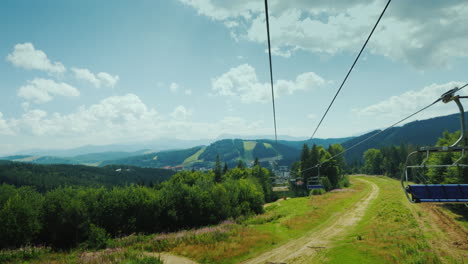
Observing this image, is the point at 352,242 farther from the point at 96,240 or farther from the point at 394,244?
the point at 96,240

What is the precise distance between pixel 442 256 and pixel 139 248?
31.0 metres

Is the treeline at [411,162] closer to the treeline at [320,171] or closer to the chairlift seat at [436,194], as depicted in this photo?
the treeline at [320,171]

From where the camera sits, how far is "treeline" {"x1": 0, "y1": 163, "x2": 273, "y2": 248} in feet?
108

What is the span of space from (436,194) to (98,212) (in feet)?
141

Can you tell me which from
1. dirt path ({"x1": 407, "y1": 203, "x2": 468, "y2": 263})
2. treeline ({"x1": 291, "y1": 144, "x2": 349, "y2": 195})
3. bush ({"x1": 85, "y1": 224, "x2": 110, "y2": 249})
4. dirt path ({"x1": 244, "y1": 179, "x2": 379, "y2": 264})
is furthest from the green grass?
treeline ({"x1": 291, "y1": 144, "x2": 349, "y2": 195})

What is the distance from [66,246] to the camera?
114ft

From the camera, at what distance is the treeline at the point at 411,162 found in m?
39.0

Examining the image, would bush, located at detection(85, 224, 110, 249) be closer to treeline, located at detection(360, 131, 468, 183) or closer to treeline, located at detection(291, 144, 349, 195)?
treeline, located at detection(360, 131, 468, 183)

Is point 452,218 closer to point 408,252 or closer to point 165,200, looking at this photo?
point 408,252

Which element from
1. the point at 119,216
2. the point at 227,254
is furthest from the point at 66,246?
the point at 227,254

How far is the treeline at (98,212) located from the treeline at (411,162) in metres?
38.3

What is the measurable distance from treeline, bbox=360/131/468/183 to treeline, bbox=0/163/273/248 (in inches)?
1508

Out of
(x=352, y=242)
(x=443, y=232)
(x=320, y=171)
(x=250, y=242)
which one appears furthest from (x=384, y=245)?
(x=320, y=171)

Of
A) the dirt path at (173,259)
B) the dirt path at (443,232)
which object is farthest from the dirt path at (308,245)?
the dirt path at (443,232)
